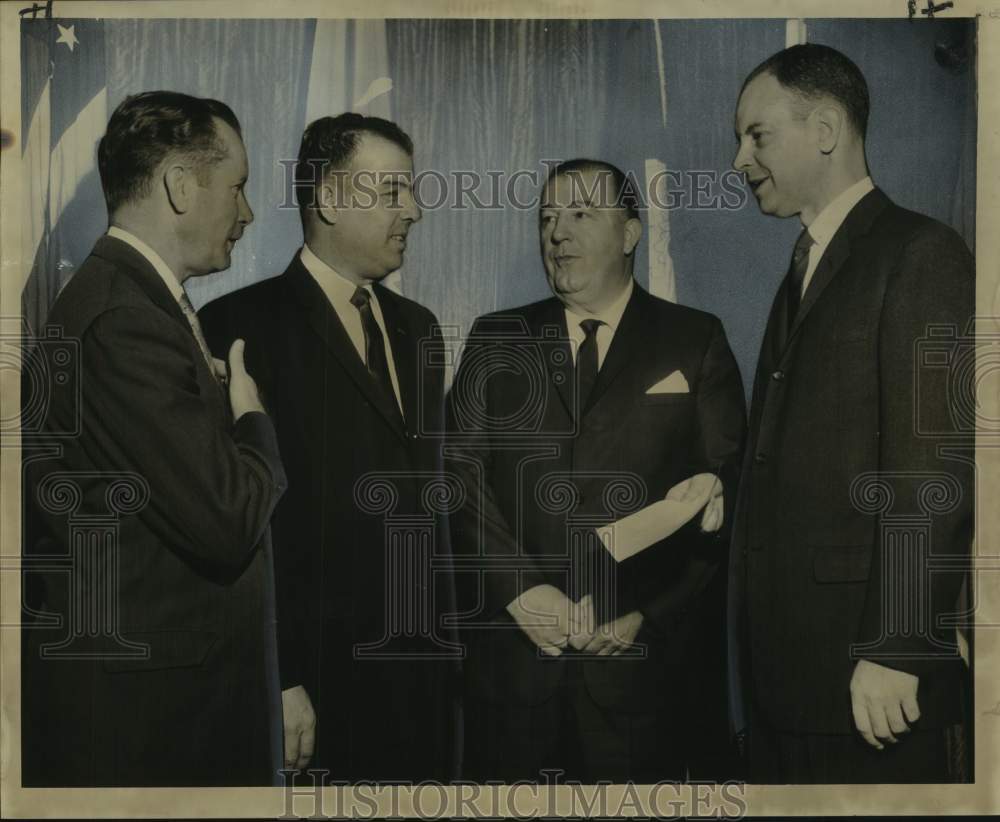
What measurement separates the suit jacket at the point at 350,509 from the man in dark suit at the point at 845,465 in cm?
98

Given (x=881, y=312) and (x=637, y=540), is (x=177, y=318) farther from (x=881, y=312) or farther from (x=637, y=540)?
(x=881, y=312)

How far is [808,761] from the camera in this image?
379cm

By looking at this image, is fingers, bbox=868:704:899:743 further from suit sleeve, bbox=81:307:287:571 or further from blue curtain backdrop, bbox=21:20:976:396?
suit sleeve, bbox=81:307:287:571

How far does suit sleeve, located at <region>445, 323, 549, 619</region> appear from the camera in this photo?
3.76 meters

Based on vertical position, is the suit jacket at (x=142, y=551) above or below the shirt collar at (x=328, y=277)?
below

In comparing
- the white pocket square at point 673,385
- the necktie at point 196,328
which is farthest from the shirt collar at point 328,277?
the white pocket square at point 673,385

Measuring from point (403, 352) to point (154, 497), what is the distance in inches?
34.5

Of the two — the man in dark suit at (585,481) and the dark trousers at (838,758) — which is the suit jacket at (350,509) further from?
the dark trousers at (838,758)

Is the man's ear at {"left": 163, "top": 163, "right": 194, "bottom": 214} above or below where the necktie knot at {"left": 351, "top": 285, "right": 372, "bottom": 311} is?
above

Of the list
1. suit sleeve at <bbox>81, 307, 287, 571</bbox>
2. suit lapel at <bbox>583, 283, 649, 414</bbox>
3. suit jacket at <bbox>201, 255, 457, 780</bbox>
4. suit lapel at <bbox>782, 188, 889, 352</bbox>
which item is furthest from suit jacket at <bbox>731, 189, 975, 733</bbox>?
suit sleeve at <bbox>81, 307, 287, 571</bbox>

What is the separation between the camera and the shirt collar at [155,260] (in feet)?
12.2

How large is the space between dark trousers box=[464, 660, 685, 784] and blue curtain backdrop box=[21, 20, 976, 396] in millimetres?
1120

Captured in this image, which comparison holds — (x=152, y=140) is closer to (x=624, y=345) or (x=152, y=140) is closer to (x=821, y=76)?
(x=624, y=345)

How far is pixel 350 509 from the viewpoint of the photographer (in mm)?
3738
